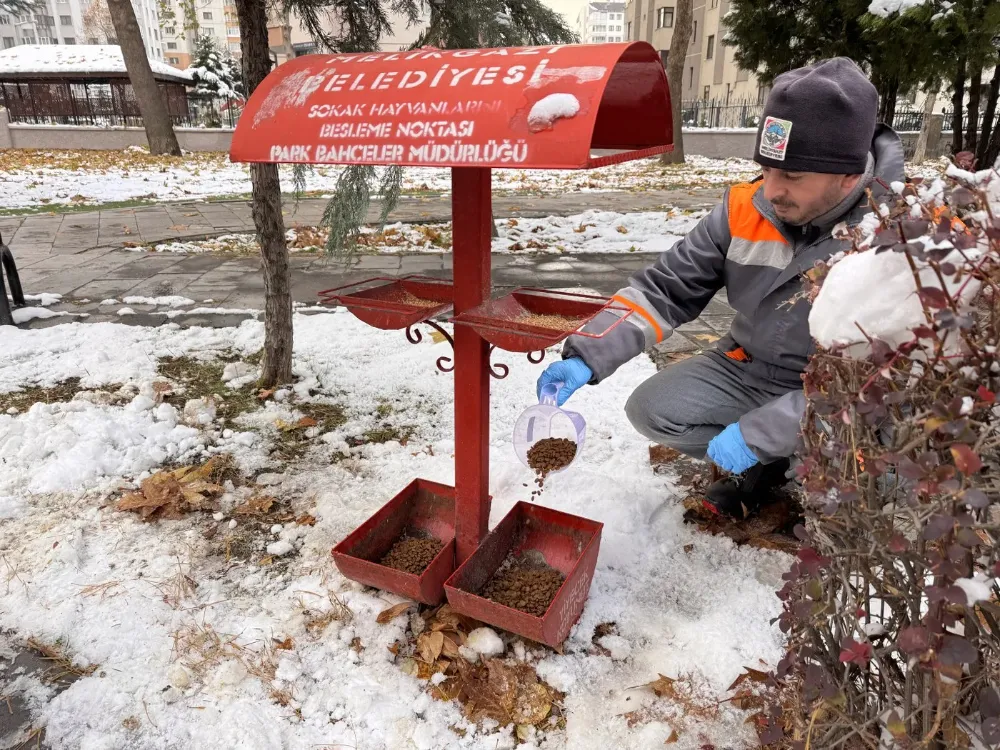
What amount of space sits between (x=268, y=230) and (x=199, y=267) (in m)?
3.45

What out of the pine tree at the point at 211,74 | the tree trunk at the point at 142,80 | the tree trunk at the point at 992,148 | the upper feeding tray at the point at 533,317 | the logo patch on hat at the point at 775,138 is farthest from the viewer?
the pine tree at the point at 211,74

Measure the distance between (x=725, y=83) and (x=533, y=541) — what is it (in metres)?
37.5

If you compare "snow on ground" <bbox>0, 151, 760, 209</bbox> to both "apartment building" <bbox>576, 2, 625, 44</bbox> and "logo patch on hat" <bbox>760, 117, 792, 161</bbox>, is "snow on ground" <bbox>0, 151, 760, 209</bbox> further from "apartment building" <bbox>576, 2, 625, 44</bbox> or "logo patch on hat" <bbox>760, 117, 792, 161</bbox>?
"apartment building" <bbox>576, 2, 625, 44</bbox>

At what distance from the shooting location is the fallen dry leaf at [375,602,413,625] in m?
2.08

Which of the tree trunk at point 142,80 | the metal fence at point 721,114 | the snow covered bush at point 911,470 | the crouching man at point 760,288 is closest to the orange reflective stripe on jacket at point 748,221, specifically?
the crouching man at point 760,288

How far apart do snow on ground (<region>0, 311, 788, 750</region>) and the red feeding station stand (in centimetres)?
21

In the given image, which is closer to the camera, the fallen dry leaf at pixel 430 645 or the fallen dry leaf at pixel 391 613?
the fallen dry leaf at pixel 430 645

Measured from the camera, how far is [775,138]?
1.95 m

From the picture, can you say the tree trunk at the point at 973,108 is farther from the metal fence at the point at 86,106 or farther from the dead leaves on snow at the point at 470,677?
the metal fence at the point at 86,106

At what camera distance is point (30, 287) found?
5.56 m

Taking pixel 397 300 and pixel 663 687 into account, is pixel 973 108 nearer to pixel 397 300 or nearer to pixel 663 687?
pixel 397 300

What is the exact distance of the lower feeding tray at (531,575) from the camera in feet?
6.17

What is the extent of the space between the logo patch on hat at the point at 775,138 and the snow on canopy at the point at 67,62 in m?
31.2

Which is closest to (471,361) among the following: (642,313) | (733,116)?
(642,313)
